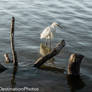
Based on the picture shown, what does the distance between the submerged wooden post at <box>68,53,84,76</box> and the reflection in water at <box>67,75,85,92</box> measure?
0.85 ft

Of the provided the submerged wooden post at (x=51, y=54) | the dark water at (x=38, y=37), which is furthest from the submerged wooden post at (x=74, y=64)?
the submerged wooden post at (x=51, y=54)

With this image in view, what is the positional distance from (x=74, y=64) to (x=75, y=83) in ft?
3.67

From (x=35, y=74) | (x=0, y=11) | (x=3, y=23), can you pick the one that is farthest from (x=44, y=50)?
(x=0, y=11)

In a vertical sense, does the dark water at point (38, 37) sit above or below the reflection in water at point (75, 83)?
above

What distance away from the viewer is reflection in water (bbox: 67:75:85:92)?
14041 millimetres

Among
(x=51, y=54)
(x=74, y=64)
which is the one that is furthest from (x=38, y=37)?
(x=74, y=64)

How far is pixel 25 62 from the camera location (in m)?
16.3

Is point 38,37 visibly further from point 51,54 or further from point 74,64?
point 74,64

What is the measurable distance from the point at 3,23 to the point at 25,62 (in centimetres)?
875

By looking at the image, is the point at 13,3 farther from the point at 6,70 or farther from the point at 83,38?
the point at 6,70

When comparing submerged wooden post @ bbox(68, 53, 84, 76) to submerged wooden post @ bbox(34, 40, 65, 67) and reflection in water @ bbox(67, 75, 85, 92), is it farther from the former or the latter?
submerged wooden post @ bbox(34, 40, 65, 67)

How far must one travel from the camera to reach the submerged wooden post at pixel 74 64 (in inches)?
551

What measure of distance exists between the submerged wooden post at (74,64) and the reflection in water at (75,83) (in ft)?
0.85

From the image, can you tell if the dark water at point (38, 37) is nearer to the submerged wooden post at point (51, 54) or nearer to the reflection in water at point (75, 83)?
the reflection in water at point (75, 83)
